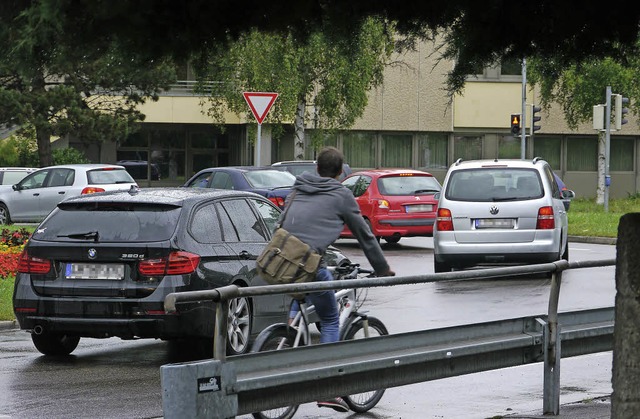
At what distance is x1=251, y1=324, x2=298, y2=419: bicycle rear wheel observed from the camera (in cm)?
809

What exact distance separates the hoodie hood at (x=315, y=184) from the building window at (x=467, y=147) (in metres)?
47.1

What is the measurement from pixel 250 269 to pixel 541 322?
366cm

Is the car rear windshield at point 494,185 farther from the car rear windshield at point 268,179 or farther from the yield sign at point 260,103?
the car rear windshield at point 268,179

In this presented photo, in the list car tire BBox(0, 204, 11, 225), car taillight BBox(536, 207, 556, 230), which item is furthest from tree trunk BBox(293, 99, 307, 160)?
car taillight BBox(536, 207, 556, 230)

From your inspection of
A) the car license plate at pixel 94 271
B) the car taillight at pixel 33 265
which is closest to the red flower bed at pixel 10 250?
the car taillight at pixel 33 265

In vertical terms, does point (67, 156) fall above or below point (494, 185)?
below

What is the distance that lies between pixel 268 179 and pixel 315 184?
18908 mm

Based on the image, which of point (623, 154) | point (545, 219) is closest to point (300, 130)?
point (623, 154)

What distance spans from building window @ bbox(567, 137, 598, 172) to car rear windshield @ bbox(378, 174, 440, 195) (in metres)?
31.0

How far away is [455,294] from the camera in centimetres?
820

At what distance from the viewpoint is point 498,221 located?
19031 mm

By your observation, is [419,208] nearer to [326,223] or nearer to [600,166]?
[326,223]

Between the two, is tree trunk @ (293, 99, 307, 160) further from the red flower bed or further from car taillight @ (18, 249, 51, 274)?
car taillight @ (18, 249, 51, 274)

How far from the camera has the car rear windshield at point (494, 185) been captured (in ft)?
62.9
